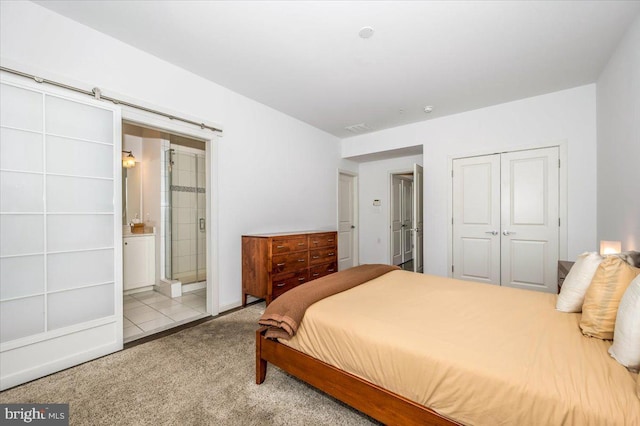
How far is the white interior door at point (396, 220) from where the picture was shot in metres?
5.93

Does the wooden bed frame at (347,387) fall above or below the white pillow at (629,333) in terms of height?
below

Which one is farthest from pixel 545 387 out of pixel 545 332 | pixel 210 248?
pixel 210 248

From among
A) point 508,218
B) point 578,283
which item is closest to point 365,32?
point 578,283

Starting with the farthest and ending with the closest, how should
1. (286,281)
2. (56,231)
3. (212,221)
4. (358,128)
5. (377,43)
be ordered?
(358,128) < (286,281) < (212,221) < (377,43) < (56,231)

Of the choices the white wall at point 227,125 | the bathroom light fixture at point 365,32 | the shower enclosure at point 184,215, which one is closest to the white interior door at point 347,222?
the white wall at point 227,125

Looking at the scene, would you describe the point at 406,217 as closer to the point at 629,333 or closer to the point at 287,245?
the point at 287,245

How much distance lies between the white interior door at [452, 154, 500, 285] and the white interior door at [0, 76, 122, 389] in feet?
14.6

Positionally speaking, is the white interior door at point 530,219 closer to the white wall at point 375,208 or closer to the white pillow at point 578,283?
the white wall at point 375,208

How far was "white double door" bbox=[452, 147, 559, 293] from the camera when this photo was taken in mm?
3674

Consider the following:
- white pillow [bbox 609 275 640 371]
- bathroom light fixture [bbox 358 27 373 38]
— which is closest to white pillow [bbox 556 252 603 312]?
white pillow [bbox 609 275 640 371]

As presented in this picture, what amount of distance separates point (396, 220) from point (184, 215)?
434 centimetres

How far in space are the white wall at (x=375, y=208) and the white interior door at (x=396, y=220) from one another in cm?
12

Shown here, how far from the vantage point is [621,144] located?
2.55 m

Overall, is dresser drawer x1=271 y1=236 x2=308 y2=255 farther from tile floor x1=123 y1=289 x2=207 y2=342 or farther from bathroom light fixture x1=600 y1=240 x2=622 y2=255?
bathroom light fixture x1=600 y1=240 x2=622 y2=255
